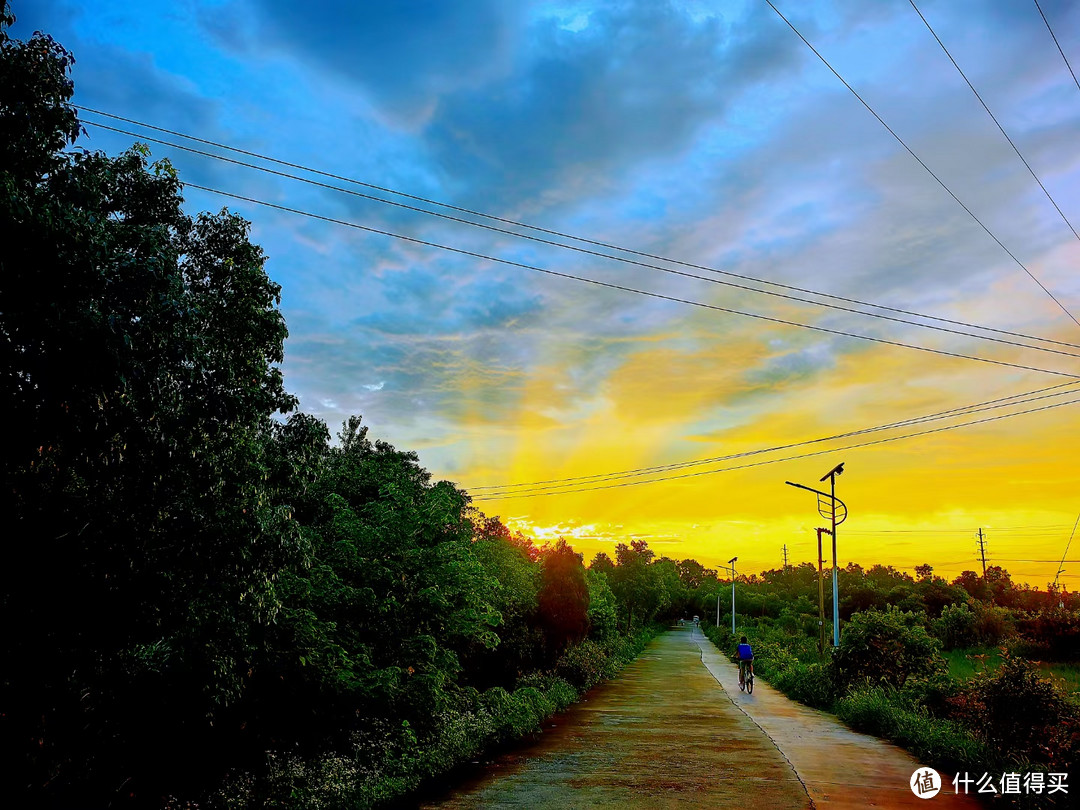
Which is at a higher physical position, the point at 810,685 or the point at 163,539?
the point at 163,539

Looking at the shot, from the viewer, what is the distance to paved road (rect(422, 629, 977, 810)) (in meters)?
10.3

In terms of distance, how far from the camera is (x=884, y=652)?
68.0 feet

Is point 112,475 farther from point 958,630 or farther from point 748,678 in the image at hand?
point 958,630

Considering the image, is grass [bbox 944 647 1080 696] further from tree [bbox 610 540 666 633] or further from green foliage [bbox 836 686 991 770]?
tree [bbox 610 540 666 633]

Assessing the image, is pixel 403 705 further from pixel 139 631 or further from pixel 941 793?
pixel 941 793

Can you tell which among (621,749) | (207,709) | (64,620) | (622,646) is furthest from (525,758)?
(622,646)

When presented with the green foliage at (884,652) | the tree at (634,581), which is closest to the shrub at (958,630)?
the tree at (634,581)

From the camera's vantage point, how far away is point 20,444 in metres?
6.30

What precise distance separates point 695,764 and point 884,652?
34.6 feet

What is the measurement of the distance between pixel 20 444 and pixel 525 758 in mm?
10498

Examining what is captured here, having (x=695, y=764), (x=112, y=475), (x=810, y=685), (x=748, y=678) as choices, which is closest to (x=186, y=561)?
(x=112, y=475)

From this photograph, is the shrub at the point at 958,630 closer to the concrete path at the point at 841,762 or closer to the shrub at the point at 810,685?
the shrub at the point at 810,685

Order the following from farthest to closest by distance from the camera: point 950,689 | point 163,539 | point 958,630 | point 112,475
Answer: point 958,630
point 950,689
point 163,539
point 112,475

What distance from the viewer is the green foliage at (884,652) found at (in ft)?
66.9
